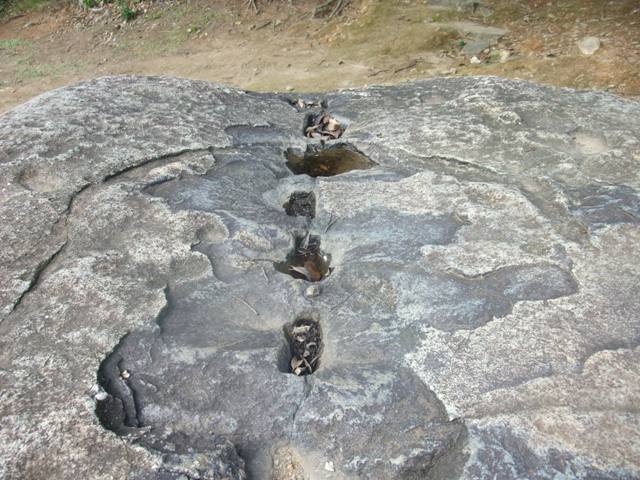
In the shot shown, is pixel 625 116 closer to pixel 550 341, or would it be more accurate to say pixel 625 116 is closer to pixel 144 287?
pixel 550 341

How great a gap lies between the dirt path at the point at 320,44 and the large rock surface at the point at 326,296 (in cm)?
368

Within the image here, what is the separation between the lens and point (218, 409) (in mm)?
1520

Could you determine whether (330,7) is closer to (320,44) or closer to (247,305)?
(320,44)

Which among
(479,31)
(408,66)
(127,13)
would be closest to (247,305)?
(408,66)

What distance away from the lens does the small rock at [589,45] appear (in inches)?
237

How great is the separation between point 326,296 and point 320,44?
6455 mm

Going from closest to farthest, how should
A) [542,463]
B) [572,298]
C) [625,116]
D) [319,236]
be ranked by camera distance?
[542,463], [572,298], [319,236], [625,116]

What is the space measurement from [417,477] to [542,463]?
0.98 ft

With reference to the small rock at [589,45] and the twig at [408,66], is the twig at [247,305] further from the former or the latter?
the small rock at [589,45]

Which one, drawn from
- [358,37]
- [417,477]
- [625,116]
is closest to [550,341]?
[417,477]

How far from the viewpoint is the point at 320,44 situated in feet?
25.2

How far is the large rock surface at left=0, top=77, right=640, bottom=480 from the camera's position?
55.5 inches

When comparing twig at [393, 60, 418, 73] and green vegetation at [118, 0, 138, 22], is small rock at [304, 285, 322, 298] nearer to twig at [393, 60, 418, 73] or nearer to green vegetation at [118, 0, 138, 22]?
twig at [393, 60, 418, 73]

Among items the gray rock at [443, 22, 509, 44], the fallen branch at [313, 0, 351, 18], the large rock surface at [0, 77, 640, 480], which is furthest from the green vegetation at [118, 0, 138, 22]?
the large rock surface at [0, 77, 640, 480]
